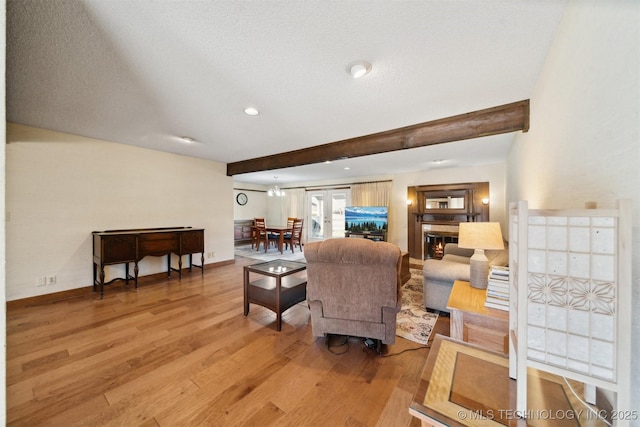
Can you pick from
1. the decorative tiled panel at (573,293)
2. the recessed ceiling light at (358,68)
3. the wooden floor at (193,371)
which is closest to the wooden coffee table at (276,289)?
the wooden floor at (193,371)

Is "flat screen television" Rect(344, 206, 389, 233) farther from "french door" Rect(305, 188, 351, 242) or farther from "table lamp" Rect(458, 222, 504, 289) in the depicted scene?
"table lamp" Rect(458, 222, 504, 289)

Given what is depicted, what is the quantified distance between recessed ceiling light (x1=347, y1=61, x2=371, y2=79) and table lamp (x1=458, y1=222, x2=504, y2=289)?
1421 mm

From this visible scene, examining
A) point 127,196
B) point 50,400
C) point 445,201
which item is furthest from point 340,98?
point 445,201

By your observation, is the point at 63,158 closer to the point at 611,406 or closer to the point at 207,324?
the point at 207,324

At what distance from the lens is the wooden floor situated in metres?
1.38

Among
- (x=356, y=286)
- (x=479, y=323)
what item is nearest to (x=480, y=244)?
(x=479, y=323)

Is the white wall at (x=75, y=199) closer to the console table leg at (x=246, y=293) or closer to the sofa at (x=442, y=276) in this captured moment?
the console table leg at (x=246, y=293)

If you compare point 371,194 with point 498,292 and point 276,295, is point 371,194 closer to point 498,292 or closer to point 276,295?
point 276,295

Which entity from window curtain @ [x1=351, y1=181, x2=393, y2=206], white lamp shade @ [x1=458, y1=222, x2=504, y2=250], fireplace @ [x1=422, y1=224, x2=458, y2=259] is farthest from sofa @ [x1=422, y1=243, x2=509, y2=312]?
window curtain @ [x1=351, y1=181, x2=393, y2=206]

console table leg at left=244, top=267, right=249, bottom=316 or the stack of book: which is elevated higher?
the stack of book

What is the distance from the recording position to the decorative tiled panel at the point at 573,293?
0.62m

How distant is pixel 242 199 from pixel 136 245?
182 inches

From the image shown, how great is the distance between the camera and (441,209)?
5145 millimetres

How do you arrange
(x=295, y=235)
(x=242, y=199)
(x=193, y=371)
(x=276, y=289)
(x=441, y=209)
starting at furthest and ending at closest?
(x=242, y=199) < (x=295, y=235) < (x=441, y=209) < (x=276, y=289) < (x=193, y=371)
